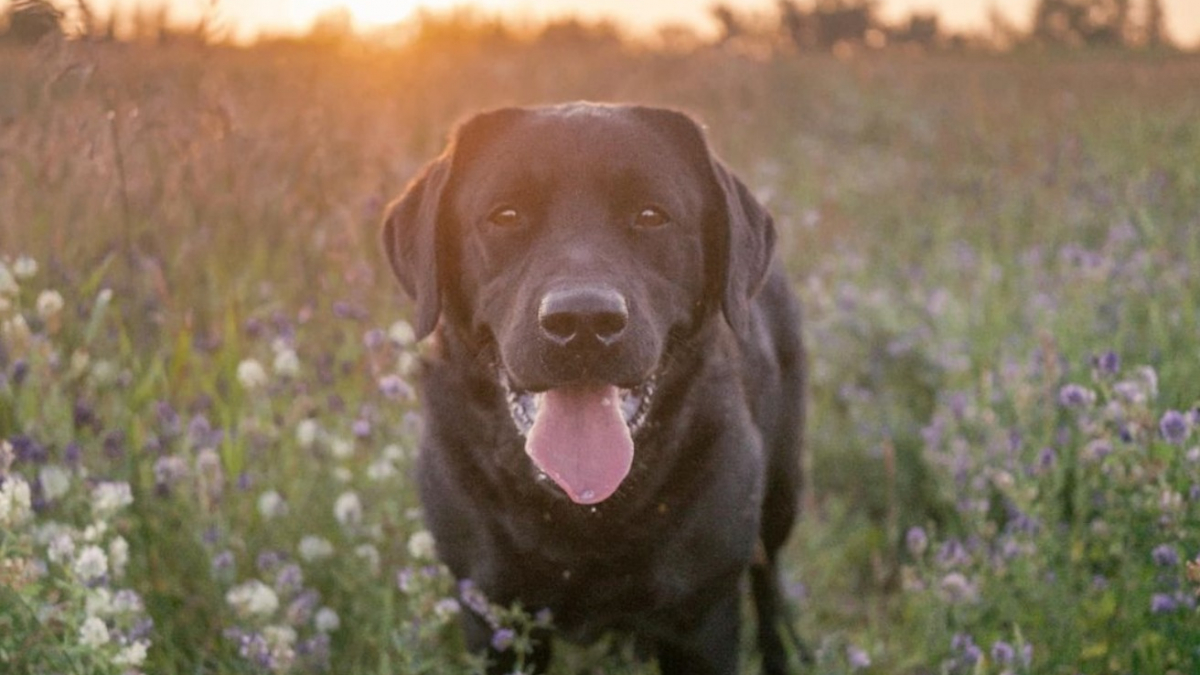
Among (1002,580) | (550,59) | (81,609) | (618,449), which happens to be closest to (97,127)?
(81,609)

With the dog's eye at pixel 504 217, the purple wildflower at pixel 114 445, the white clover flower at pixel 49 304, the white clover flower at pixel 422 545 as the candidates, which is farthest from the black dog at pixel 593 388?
the white clover flower at pixel 49 304

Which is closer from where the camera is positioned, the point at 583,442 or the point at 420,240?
the point at 583,442

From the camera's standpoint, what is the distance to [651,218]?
2432mm

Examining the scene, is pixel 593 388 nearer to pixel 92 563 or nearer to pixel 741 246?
pixel 741 246

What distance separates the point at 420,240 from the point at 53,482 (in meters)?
0.96

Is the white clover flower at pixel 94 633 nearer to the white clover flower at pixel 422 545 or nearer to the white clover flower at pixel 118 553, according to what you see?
the white clover flower at pixel 118 553

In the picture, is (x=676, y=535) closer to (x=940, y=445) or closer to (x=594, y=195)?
(x=594, y=195)

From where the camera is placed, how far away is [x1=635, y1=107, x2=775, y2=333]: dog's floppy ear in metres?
2.43

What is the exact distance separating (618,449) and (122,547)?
39.1 inches

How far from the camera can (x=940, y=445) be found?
3.64m

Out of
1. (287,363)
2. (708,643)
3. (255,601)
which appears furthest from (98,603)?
(708,643)

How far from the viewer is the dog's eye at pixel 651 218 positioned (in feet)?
7.95

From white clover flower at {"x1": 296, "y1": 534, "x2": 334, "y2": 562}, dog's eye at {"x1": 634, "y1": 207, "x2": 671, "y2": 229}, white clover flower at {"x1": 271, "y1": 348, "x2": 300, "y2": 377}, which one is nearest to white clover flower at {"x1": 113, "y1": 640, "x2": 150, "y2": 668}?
white clover flower at {"x1": 296, "y1": 534, "x2": 334, "y2": 562}

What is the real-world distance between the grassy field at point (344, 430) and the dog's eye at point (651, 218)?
0.78 metres
